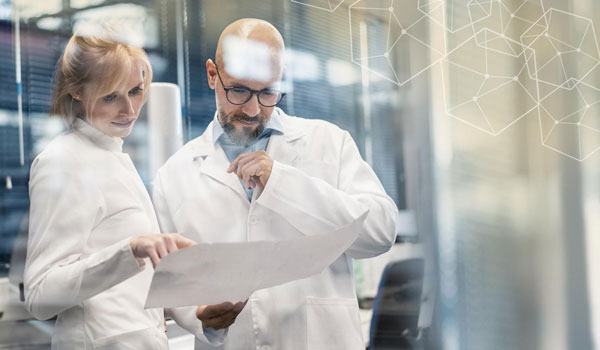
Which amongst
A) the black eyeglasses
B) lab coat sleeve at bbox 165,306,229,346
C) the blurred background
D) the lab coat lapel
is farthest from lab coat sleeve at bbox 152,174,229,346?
the blurred background

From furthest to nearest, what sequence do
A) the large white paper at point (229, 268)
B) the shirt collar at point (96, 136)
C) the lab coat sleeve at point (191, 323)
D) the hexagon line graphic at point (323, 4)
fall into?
1. the hexagon line graphic at point (323, 4)
2. the lab coat sleeve at point (191, 323)
3. the shirt collar at point (96, 136)
4. the large white paper at point (229, 268)

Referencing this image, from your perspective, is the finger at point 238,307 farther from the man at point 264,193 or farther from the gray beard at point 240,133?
the gray beard at point 240,133

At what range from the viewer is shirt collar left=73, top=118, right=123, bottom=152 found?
1.08 metres

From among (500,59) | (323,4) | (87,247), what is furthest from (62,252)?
(500,59)

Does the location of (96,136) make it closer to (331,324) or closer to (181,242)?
(181,242)

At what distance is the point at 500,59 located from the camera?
158 cm

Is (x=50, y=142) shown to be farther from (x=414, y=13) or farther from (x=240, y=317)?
(x=414, y=13)

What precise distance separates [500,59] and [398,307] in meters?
0.70

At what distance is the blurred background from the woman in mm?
377

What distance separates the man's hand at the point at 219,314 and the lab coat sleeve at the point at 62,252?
0.17m

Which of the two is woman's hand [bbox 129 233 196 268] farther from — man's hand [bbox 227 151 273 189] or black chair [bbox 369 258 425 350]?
black chair [bbox 369 258 425 350]

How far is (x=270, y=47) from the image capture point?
4.29ft

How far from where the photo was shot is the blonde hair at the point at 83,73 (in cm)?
107

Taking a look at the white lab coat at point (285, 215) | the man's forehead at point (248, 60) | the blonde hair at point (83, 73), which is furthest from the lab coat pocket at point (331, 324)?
the blonde hair at point (83, 73)
